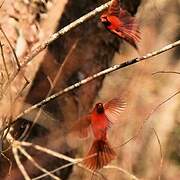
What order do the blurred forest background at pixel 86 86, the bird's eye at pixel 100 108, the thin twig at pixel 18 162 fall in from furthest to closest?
the blurred forest background at pixel 86 86 → the thin twig at pixel 18 162 → the bird's eye at pixel 100 108

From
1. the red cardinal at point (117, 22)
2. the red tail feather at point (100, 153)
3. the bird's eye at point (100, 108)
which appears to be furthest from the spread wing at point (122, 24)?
the red tail feather at point (100, 153)

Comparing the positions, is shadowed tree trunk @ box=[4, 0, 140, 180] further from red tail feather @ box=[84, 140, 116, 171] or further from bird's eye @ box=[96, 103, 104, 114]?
bird's eye @ box=[96, 103, 104, 114]

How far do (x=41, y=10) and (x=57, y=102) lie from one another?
33 centimetres

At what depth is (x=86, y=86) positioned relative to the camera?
173 centimetres

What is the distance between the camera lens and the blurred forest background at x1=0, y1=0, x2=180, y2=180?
1.60 m

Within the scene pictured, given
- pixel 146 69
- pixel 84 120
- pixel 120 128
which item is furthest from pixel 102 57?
pixel 84 120

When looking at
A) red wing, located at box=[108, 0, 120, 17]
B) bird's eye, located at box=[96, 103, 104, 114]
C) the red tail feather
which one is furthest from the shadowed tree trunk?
red wing, located at box=[108, 0, 120, 17]

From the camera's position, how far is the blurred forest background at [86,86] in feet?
5.24

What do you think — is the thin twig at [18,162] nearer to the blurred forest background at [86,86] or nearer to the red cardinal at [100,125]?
the blurred forest background at [86,86]

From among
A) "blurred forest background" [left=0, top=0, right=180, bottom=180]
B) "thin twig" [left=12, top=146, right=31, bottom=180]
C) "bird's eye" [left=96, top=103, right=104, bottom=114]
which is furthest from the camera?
"blurred forest background" [left=0, top=0, right=180, bottom=180]

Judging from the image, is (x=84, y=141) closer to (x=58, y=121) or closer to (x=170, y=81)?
(x=58, y=121)

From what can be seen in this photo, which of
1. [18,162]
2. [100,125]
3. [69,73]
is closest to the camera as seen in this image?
[100,125]

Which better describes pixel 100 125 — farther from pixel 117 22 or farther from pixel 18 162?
pixel 18 162

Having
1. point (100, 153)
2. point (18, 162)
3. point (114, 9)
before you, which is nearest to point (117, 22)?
point (114, 9)
